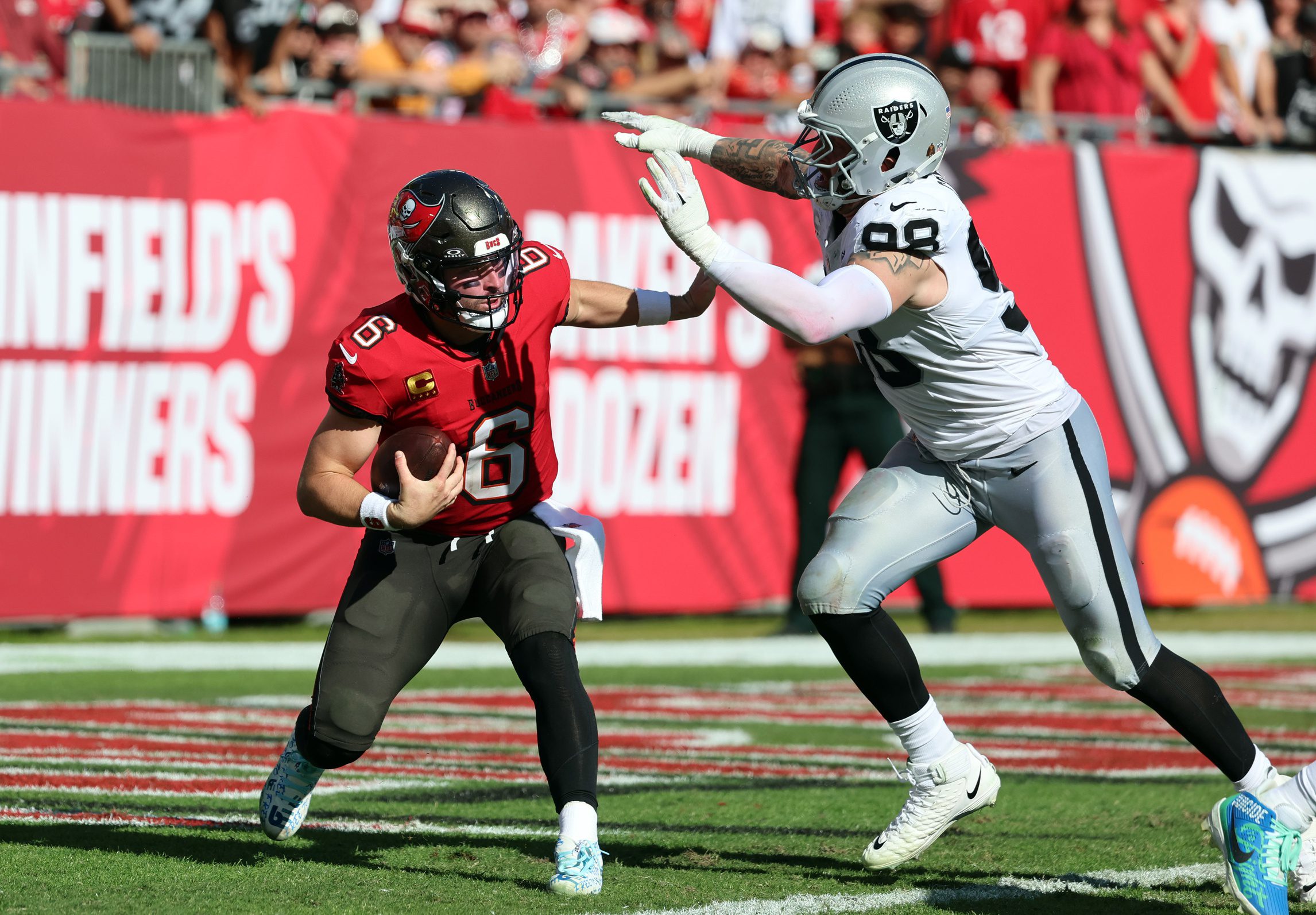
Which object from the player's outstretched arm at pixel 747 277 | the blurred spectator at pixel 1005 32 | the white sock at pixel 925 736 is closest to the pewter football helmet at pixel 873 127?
the player's outstretched arm at pixel 747 277

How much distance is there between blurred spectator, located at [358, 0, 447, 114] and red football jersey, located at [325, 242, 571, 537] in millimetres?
6527

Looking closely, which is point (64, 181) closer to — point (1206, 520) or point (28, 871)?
point (28, 871)

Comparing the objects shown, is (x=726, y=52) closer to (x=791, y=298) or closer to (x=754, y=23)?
(x=754, y=23)

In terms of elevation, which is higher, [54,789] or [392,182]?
[392,182]

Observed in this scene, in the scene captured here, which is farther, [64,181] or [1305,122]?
[1305,122]

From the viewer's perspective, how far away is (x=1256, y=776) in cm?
414

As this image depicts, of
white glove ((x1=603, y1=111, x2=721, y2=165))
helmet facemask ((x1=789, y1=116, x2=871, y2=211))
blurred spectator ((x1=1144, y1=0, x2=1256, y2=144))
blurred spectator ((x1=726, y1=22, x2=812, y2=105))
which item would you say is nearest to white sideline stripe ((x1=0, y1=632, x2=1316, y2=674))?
blurred spectator ((x1=726, y1=22, x2=812, y2=105))

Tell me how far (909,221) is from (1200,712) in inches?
50.9

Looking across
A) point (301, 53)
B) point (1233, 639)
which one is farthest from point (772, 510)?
point (301, 53)

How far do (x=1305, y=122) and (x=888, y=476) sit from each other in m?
8.95

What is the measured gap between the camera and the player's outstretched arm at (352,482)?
396cm

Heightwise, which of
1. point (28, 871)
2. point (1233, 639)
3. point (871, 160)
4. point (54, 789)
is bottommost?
point (1233, 639)

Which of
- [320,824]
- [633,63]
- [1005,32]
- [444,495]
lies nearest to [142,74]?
[633,63]

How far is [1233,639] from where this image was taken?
1030cm
